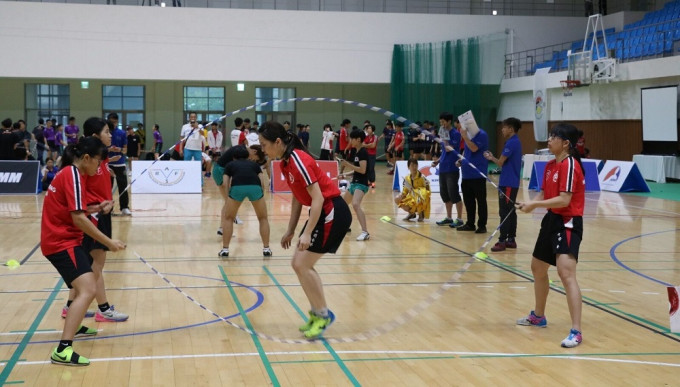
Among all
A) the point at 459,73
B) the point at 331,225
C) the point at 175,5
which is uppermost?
→ the point at 175,5

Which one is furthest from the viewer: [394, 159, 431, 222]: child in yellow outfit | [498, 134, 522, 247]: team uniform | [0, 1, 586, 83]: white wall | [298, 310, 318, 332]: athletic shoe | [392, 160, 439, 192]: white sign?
[0, 1, 586, 83]: white wall

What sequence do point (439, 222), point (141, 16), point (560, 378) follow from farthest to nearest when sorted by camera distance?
point (141, 16), point (439, 222), point (560, 378)

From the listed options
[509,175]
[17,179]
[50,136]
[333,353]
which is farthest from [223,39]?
[333,353]

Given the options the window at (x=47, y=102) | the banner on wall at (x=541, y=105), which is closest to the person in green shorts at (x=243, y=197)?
the banner on wall at (x=541, y=105)

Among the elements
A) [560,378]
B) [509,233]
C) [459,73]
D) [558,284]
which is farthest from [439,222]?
[459,73]

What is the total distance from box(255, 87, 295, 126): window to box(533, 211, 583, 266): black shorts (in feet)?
109

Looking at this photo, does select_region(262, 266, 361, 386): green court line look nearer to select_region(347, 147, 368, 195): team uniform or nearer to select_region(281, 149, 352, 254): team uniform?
select_region(281, 149, 352, 254): team uniform

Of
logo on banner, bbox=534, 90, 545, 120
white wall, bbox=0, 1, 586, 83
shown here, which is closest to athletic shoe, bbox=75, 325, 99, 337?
white wall, bbox=0, 1, 586, 83

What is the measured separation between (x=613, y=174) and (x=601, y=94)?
24.5ft

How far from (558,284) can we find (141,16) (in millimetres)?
27868

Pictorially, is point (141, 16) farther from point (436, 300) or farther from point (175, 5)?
point (436, 300)

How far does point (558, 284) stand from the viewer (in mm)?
→ 9398

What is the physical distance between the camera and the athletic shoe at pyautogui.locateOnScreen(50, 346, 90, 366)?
5980mm

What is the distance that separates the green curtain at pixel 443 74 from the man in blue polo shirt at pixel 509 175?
78.7 ft
